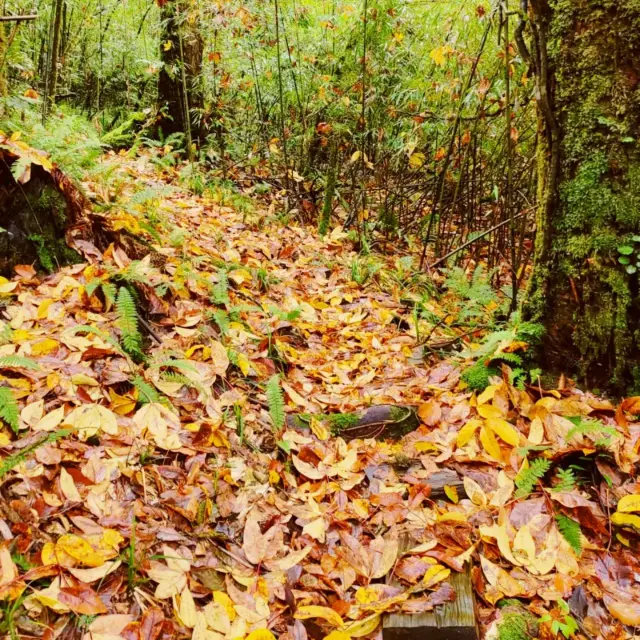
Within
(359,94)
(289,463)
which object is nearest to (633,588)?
(289,463)

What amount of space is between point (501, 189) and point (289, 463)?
4195mm

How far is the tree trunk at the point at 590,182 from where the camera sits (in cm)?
233

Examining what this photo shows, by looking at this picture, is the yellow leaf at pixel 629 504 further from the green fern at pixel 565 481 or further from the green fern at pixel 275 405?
the green fern at pixel 275 405

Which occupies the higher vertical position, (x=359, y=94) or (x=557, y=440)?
(x=359, y=94)

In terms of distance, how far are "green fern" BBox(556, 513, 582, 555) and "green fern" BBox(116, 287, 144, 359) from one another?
2.19 m

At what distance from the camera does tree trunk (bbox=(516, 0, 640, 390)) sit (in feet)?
7.63

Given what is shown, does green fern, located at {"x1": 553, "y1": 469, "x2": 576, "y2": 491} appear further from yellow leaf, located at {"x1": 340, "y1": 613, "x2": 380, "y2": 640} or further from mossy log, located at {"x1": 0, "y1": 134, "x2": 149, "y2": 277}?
mossy log, located at {"x1": 0, "y1": 134, "x2": 149, "y2": 277}

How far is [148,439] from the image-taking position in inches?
93.2

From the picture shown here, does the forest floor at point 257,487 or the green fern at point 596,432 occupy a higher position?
the green fern at point 596,432

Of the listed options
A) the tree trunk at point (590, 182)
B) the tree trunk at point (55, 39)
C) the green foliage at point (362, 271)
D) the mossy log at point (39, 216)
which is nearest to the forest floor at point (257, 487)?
the mossy log at point (39, 216)

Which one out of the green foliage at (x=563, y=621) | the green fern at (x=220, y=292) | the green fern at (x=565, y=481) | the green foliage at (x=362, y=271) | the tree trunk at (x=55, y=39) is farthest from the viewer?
the green foliage at (x=362, y=271)

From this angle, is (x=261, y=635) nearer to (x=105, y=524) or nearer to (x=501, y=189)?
(x=105, y=524)

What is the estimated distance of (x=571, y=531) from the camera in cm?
199

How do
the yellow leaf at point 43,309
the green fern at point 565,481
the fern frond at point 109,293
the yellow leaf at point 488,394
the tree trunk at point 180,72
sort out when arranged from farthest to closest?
the tree trunk at point 180,72 → the fern frond at point 109,293 → the yellow leaf at point 43,309 → the yellow leaf at point 488,394 → the green fern at point 565,481
